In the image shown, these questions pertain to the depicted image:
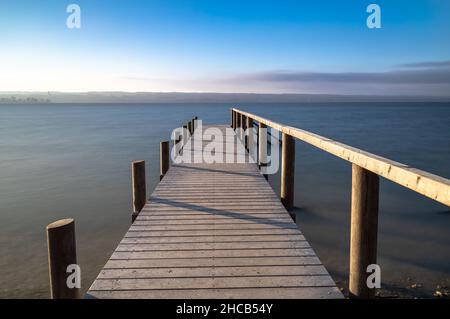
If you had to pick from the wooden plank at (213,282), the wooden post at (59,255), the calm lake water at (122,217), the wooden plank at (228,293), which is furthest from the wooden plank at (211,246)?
the calm lake water at (122,217)

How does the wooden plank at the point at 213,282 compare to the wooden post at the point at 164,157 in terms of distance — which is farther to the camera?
the wooden post at the point at 164,157

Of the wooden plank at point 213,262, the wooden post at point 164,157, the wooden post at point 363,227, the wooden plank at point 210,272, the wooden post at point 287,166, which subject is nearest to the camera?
the wooden post at point 363,227

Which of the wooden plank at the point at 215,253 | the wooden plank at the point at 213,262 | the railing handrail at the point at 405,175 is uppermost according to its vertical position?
the railing handrail at the point at 405,175

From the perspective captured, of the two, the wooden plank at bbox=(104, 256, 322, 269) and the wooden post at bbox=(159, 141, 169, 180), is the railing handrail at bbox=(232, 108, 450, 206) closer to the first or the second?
the wooden plank at bbox=(104, 256, 322, 269)

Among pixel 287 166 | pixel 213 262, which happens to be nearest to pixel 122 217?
pixel 287 166

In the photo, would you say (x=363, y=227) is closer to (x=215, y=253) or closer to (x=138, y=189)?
(x=215, y=253)

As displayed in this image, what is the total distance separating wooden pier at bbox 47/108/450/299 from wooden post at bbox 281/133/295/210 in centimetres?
42

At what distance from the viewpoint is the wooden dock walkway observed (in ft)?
9.51

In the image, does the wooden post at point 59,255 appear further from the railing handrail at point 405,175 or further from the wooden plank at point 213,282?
the railing handrail at point 405,175

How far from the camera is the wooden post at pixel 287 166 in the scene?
5.86 metres

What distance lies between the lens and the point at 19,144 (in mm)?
28766

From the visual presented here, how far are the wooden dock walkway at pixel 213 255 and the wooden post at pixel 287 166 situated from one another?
15.9 inches

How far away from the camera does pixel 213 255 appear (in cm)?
354
